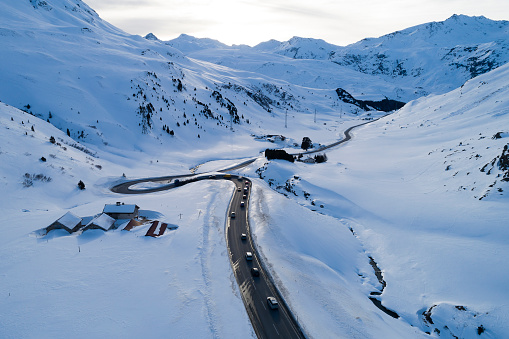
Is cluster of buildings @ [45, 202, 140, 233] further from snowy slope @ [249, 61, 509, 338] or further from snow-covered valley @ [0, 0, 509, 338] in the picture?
snowy slope @ [249, 61, 509, 338]

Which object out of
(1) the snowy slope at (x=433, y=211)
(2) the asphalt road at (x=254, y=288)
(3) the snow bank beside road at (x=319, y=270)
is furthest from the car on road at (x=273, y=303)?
(1) the snowy slope at (x=433, y=211)

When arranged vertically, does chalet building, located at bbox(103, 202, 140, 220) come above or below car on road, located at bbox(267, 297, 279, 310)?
above

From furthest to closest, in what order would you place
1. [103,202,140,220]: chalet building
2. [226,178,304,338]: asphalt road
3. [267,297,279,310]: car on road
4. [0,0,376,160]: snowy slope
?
[0,0,376,160]: snowy slope → [103,202,140,220]: chalet building → [267,297,279,310]: car on road → [226,178,304,338]: asphalt road

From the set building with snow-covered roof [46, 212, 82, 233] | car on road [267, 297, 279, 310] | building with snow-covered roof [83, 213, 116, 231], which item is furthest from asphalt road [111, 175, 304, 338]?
building with snow-covered roof [46, 212, 82, 233]

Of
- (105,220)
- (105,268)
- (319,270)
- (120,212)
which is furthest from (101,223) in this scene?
(319,270)

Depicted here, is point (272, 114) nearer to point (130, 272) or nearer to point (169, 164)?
point (169, 164)

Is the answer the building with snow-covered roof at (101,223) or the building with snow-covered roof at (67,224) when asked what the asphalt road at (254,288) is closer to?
the building with snow-covered roof at (101,223)

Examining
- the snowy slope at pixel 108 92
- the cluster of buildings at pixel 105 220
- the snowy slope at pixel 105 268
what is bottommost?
the snowy slope at pixel 105 268
